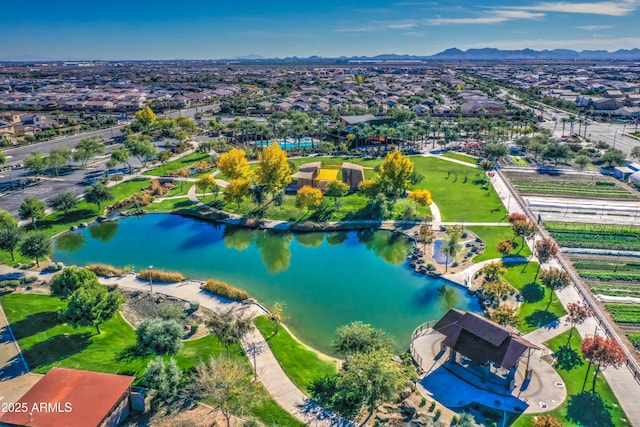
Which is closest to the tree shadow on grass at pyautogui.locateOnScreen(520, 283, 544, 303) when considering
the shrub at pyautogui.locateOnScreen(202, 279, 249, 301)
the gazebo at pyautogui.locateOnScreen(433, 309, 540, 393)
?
the gazebo at pyautogui.locateOnScreen(433, 309, 540, 393)

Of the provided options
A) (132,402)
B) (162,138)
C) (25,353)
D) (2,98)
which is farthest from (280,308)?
(2,98)

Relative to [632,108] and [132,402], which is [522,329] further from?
[632,108]

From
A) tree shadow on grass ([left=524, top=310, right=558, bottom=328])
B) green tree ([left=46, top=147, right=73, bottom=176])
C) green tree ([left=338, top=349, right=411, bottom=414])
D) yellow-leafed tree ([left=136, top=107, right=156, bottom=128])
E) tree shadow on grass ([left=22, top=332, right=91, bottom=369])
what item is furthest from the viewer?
yellow-leafed tree ([left=136, top=107, right=156, bottom=128])

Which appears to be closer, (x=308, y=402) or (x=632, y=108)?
(x=308, y=402)

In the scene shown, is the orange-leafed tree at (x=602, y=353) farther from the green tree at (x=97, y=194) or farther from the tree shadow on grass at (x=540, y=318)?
the green tree at (x=97, y=194)

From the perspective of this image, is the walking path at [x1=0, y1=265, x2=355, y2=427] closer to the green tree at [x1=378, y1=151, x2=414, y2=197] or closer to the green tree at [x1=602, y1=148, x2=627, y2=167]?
the green tree at [x1=378, y1=151, x2=414, y2=197]

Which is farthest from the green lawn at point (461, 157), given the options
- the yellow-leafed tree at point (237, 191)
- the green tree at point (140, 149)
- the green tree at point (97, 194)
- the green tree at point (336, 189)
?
the green tree at point (97, 194)
